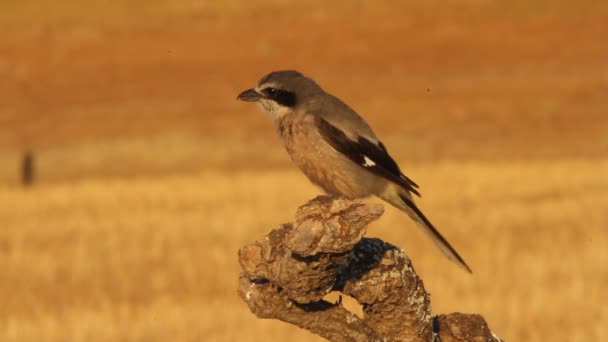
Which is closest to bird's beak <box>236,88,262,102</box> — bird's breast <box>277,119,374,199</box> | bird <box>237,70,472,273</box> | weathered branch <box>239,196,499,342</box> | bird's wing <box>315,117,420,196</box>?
bird <box>237,70,472,273</box>

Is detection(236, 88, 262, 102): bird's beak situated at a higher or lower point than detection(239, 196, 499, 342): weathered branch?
higher

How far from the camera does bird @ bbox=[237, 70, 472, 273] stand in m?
7.30

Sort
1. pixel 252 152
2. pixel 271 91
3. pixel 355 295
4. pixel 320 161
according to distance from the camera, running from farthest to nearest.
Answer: pixel 252 152 < pixel 320 161 < pixel 271 91 < pixel 355 295

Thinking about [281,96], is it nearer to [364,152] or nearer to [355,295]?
[364,152]

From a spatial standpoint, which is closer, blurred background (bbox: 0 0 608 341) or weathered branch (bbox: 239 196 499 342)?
weathered branch (bbox: 239 196 499 342)

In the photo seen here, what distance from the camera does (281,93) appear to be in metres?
7.29

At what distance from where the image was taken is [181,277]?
19.0m

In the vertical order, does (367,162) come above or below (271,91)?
below

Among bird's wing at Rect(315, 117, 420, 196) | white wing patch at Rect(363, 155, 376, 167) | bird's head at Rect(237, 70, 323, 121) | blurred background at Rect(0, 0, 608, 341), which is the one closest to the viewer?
bird's head at Rect(237, 70, 323, 121)

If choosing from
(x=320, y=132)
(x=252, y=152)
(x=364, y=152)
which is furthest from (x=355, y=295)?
(x=252, y=152)

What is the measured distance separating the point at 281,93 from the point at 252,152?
43.8 metres

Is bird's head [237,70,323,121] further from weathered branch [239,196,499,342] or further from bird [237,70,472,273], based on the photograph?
weathered branch [239,196,499,342]

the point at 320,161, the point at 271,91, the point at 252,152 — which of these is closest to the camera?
the point at 271,91

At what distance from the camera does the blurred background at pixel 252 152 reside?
16.5 m
